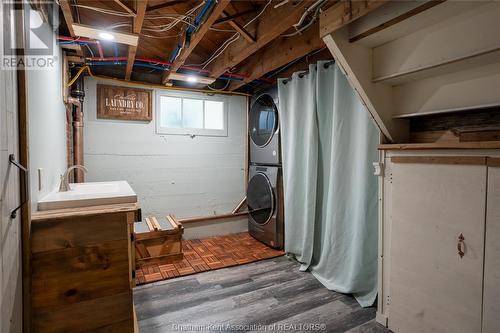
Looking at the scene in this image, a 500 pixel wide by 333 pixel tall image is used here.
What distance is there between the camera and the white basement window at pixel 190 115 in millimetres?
3162

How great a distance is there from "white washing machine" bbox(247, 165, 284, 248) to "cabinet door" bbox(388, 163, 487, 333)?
4.70 ft

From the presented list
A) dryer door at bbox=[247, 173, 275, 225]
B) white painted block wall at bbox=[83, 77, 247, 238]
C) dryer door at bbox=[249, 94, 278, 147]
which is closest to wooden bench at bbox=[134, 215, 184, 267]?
white painted block wall at bbox=[83, 77, 247, 238]

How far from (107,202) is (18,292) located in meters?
0.46

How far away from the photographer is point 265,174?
10.1 ft

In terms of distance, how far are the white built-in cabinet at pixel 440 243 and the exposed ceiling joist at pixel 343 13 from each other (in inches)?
33.1

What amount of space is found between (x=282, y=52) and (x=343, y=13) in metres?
1.14

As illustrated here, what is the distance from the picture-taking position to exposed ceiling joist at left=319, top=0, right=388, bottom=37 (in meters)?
1.10

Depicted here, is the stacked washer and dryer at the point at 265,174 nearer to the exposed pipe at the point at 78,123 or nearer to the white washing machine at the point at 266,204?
the white washing machine at the point at 266,204

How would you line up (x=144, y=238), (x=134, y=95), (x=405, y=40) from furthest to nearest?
(x=134, y=95) < (x=144, y=238) < (x=405, y=40)

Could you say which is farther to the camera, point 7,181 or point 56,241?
point 56,241

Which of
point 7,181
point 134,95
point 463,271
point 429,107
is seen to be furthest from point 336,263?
point 134,95

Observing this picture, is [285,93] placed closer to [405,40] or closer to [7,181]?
[405,40]

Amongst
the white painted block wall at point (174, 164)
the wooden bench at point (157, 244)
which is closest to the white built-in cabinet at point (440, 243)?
the wooden bench at point (157, 244)

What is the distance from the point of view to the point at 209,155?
3.45 m
